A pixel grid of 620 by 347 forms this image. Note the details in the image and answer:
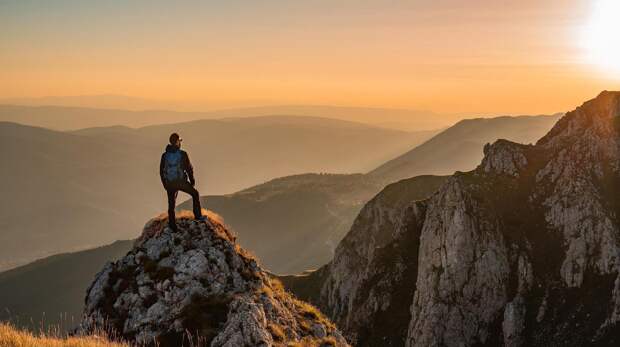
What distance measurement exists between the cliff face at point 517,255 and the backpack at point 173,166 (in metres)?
51.8

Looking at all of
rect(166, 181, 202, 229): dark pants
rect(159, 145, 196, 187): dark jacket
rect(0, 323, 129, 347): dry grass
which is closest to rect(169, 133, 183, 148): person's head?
rect(159, 145, 196, 187): dark jacket

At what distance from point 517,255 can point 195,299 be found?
56776 millimetres

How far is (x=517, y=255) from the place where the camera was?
68.4 meters

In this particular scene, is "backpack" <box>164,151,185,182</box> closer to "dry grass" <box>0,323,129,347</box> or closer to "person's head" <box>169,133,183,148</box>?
"person's head" <box>169,133,183,148</box>

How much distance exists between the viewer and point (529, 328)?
6331cm

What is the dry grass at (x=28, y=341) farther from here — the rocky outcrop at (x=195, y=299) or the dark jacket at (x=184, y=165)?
the dark jacket at (x=184, y=165)

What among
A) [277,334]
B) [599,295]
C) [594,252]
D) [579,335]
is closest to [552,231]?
[594,252]

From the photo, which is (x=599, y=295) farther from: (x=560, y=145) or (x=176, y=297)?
(x=176, y=297)

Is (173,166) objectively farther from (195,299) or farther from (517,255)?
(517,255)

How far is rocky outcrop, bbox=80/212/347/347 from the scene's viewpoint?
20.2 m

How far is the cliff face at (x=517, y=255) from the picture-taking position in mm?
63250

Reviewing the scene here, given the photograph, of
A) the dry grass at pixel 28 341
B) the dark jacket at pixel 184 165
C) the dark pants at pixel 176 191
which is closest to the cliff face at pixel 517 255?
the dark pants at pixel 176 191

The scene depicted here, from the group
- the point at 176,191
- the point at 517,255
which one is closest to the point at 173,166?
the point at 176,191

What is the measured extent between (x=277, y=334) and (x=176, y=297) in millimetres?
4478
